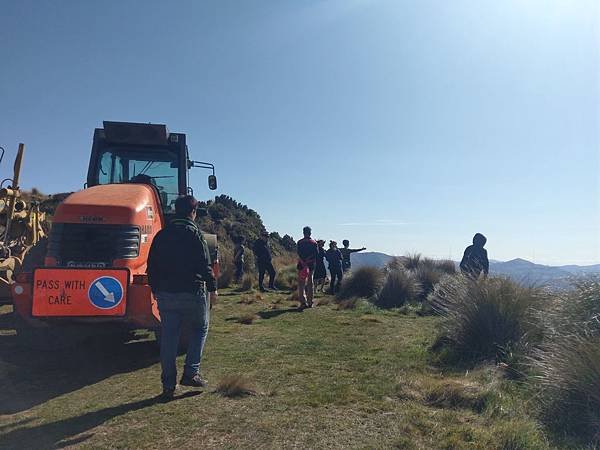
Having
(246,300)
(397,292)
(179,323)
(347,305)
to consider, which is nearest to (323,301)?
(347,305)

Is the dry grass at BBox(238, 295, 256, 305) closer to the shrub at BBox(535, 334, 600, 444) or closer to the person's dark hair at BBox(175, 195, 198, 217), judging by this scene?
the person's dark hair at BBox(175, 195, 198, 217)

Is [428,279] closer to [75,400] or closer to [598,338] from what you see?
[598,338]

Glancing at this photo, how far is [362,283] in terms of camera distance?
13500 mm

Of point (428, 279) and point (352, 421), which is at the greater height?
point (428, 279)

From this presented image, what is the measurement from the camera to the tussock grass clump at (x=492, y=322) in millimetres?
6305

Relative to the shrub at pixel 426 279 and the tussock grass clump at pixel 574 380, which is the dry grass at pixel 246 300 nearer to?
the shrub at pixel 426 279

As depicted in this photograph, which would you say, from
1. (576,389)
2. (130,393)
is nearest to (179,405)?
(130,393)

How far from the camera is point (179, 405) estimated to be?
454 centimetres

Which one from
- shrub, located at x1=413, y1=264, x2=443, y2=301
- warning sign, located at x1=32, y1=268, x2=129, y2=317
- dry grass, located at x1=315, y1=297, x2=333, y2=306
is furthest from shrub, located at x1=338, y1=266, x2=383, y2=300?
warning sign, located at x1=32, y1=268, x2=129, y2=317

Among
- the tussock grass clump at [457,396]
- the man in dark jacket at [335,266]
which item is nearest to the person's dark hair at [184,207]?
the tussock grass clump at [457,396]

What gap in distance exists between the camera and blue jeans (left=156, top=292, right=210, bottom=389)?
4.82 meters

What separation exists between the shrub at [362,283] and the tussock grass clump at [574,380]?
8050mm

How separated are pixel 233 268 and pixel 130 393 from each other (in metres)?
11.5

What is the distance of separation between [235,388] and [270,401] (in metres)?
0.39
